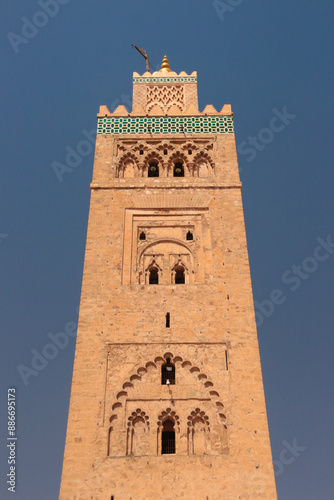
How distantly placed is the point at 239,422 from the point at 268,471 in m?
0.91

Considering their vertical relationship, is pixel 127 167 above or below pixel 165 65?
below

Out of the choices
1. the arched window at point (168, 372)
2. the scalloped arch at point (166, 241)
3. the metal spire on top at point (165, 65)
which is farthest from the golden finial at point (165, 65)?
the arched window at point (168, 372)

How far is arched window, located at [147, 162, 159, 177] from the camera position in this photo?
1484 centimetres

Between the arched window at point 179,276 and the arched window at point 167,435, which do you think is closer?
the arched window at point 167,435

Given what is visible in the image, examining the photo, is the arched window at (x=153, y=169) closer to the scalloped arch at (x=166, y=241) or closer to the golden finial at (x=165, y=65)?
the scalloped arch at (x=166, y=241)

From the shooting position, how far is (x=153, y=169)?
48.8 feet

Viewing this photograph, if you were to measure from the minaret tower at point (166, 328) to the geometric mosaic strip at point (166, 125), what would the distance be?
3 cm

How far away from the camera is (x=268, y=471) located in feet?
33.6

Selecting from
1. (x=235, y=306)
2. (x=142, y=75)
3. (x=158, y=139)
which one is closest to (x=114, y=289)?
(x=235, y=306)

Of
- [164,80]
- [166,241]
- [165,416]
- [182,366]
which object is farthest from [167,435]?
[164,80]

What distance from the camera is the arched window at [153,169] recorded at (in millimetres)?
14836

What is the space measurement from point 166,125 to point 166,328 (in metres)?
5.58

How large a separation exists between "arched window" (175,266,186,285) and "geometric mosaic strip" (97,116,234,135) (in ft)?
12.7

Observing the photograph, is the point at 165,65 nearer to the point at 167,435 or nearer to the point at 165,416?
the point at 165,416
